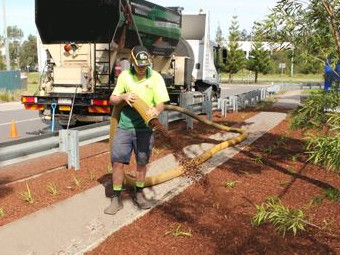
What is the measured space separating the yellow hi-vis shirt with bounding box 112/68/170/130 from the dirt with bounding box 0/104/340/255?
3.72ft

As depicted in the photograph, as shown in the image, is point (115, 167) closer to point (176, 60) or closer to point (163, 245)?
point (163, 245)

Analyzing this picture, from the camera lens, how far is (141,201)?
559cm

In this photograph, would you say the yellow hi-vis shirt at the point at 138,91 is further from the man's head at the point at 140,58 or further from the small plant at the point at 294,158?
the small plant at the point at 294,158

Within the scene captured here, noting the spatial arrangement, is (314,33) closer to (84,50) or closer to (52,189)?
(52,189)

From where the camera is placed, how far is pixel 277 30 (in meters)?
4.73

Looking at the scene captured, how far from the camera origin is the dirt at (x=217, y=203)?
14.3ft

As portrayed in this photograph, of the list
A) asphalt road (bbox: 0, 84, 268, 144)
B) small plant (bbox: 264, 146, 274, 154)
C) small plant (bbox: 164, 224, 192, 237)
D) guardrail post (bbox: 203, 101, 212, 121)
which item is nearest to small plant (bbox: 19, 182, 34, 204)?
small plant (bbox: 164, 224, 192, 237)

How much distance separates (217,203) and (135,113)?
159 centimetres

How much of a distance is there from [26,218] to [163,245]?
163 centimetres

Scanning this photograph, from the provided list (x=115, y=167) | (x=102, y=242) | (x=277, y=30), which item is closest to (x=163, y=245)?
(x=102, y=242)

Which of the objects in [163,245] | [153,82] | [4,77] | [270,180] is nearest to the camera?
[163,245]

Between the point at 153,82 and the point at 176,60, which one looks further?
the point at 176,60

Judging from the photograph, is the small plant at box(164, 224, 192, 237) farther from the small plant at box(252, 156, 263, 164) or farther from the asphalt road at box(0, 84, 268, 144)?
the asphalt road at box(0, 84, 268, 144)

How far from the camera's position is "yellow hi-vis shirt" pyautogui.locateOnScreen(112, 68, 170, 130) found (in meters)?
5.27
